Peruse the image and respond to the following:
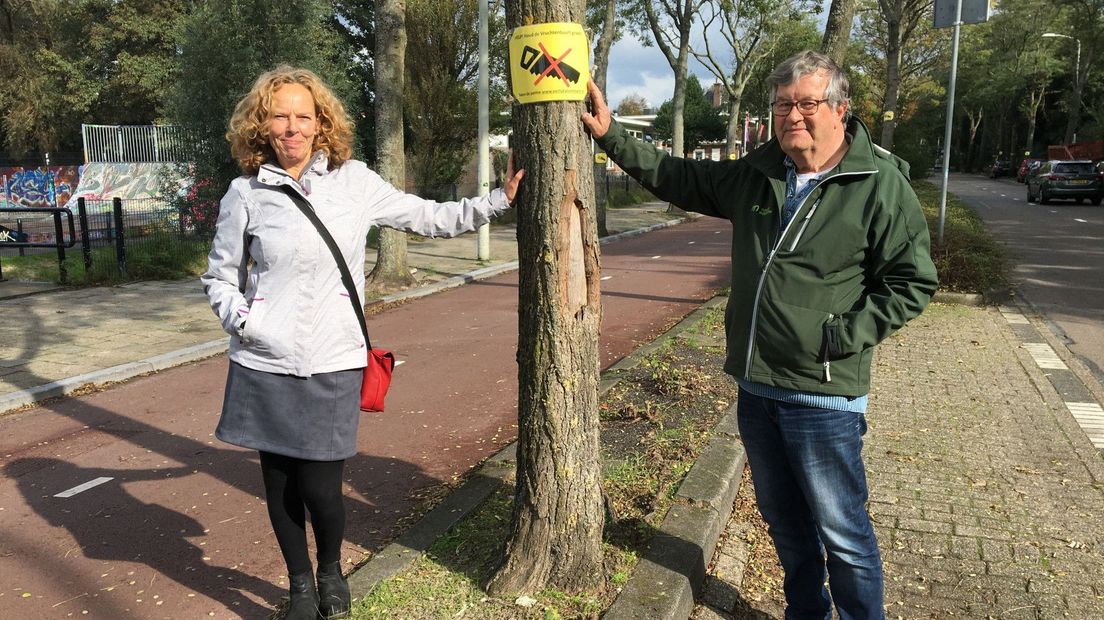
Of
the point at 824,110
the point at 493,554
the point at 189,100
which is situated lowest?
the point at 493,554

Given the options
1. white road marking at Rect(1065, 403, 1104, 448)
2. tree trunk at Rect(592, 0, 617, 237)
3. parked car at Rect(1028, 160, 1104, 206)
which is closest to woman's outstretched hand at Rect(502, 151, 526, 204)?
white road marking at Rect(1065, 403, 1104, 448)

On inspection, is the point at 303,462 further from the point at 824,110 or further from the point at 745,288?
the point at 824,110

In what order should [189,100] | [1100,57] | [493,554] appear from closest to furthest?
[493,554] → [189,100] → [1100,57]

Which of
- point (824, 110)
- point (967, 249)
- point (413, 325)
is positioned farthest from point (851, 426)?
point (967, 249)

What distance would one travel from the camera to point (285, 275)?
2.59 meters

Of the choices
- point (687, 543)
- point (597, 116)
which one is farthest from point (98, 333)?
point (597, 116)

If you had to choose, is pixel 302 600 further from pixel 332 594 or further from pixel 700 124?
pixel 700 124

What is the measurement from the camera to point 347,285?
2.68 metres

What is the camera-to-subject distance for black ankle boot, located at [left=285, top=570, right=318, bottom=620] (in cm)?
284

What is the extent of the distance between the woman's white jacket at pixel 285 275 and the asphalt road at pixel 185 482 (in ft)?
3.95

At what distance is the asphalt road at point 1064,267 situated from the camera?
8.31 metres

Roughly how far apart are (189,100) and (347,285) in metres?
13.0

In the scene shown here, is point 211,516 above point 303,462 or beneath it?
beneath

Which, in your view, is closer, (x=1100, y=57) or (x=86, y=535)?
(x=86, y=535)
